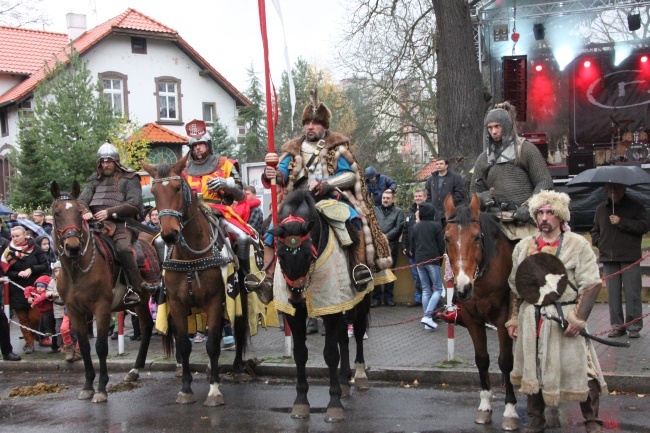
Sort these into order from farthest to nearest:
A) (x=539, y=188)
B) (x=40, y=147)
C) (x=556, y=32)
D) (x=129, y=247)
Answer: (x=40, y=147), (x=556, y=32), (x=129, y=247), (x=539, y=188)

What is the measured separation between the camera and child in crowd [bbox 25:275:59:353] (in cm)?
1261

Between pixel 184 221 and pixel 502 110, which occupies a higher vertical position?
pixel 502 110

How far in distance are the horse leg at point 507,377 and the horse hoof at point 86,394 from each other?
478 cm

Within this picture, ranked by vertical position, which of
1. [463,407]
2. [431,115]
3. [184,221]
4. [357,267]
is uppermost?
[431,115]

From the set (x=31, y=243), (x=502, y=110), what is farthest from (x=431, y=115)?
(x=502, y=110)

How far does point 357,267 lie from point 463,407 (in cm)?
174

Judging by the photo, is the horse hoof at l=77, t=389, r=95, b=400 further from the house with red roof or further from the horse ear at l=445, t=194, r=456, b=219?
the house with red roof

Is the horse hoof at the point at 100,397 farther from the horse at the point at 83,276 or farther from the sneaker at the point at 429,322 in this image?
the sneaker at the point at 429,322

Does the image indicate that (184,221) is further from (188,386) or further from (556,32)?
(556,32)

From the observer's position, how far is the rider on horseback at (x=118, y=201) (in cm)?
994

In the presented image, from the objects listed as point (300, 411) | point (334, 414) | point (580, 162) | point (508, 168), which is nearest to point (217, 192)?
point (300, 411)

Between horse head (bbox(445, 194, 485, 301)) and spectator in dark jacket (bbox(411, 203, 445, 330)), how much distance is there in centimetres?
565

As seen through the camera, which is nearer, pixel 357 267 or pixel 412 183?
pixel 357 267

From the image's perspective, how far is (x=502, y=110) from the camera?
312 inches
